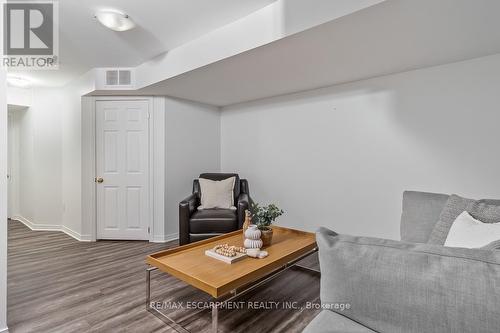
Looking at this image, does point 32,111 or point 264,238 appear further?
point 32,111

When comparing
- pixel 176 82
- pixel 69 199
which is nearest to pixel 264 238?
pixel 176 82

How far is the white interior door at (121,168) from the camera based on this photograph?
3.63 meters

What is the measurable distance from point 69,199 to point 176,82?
8.72ft

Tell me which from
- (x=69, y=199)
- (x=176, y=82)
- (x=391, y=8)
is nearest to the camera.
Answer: (x=391, y=8)

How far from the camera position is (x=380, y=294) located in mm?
646

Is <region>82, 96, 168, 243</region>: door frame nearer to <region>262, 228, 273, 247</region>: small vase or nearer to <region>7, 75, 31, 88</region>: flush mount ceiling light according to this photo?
<region>7, 75, 31, 88</region>: flush mount ceiling light

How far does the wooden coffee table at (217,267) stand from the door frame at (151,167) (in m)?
1.62

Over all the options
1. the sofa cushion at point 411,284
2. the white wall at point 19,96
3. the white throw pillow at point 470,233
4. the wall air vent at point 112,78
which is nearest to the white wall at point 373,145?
the white throw pillow at point 470,233

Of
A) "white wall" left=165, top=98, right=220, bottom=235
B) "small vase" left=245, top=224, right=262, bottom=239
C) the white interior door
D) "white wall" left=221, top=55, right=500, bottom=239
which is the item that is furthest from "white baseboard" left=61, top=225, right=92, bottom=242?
"small vase" left=245, top=224, right=262, bottom=239

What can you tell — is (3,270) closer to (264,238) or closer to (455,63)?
(264,238)

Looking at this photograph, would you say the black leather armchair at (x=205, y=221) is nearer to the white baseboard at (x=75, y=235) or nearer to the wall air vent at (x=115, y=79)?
the white baseboard at (x=75, y=235)

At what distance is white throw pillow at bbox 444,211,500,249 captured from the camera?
3.58 feet

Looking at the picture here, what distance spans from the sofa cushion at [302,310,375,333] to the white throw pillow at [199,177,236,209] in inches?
105

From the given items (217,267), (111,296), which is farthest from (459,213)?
(111,296)
